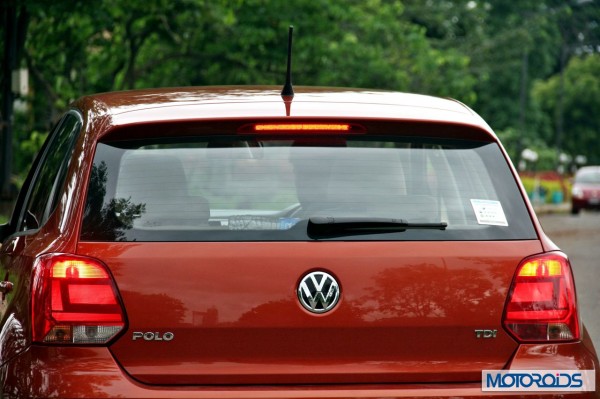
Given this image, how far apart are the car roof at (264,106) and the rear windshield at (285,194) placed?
0.08 m

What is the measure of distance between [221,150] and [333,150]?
34 cm

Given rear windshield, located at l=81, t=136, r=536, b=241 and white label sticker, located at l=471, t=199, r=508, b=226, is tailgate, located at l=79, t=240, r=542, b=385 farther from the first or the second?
white label sticker, located at l=471, t=199, r=508, b=226

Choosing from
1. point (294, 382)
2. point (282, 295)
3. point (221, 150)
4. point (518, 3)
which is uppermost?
point (221, 150)

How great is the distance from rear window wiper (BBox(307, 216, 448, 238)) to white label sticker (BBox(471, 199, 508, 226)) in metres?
0.20

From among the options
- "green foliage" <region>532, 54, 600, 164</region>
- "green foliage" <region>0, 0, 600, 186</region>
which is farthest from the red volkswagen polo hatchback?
"green foliage" <region>532, 54, 600, 164</region>

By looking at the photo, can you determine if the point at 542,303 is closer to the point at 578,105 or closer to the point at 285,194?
the point at 285,194

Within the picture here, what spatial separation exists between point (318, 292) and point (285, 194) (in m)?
0.32

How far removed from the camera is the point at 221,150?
3863mm

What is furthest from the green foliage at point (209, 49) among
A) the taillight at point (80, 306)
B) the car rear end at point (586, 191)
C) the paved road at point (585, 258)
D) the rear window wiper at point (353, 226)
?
the rear window wiper at point (353, 226)

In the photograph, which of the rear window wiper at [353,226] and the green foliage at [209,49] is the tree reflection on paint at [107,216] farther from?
the green foliage at [209,49]

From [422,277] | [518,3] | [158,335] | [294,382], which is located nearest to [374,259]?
[422,277]

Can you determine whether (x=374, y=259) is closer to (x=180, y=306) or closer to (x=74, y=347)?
(x=180, y=306)

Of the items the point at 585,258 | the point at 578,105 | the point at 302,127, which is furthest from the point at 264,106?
the point at 578,105

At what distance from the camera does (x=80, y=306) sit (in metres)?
3.68
